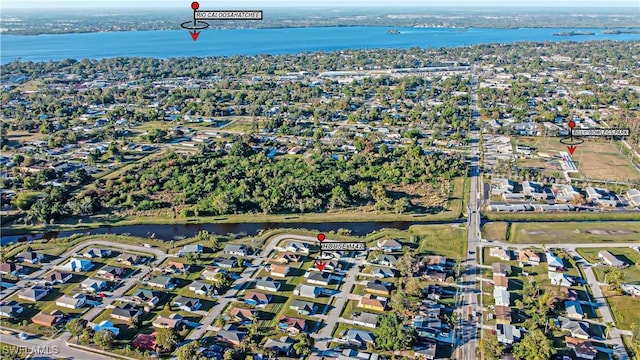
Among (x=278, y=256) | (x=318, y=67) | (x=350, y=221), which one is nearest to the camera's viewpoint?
(x=278, y=256)

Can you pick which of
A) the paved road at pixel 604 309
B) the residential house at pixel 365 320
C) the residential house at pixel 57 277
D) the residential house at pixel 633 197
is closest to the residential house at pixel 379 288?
the residential house at pixel 365 320

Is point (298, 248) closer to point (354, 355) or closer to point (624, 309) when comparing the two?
point (354, 355)

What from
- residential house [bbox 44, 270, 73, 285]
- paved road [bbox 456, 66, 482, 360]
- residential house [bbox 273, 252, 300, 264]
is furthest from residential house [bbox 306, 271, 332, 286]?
residential house [bbox 44, 270, 73, 285]

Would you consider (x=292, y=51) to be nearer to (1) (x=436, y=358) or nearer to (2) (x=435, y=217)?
(2) (x=435, y=217)

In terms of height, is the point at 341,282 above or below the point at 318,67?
below

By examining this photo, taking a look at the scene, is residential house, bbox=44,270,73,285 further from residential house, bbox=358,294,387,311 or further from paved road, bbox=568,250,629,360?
paved road, bbox=568,250,629,360

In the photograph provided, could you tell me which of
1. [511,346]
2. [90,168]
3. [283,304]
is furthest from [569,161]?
[90,168]

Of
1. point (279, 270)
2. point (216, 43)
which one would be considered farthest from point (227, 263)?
point (216, 43)
